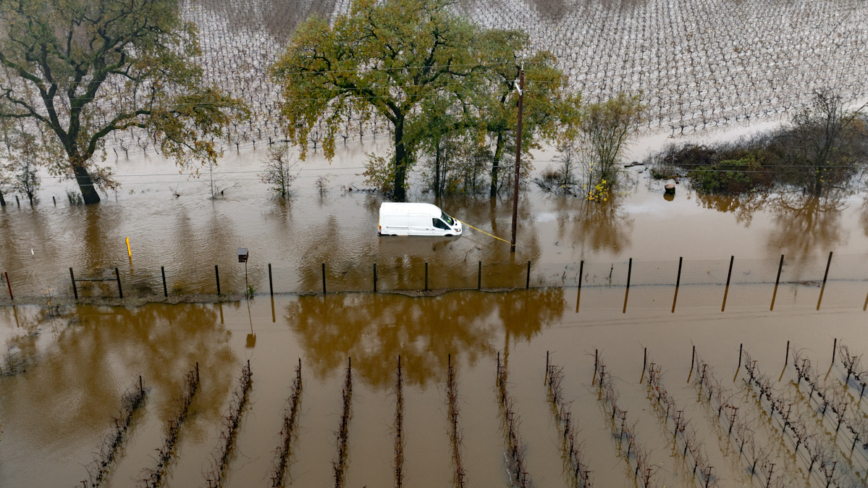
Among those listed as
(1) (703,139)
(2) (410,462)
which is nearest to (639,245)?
(2) (410,462)

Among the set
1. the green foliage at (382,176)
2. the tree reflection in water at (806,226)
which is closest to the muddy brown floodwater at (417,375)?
the tree reflection in water at (806,226)

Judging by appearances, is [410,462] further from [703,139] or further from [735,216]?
[703,139]

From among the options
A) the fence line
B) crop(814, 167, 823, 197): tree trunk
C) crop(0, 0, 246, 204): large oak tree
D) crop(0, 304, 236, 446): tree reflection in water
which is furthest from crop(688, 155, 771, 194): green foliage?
crop(0, 304, 236, 446): tree reflection in water

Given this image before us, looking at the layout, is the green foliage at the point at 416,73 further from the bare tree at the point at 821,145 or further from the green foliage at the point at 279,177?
the bare tree at the point at 821,145

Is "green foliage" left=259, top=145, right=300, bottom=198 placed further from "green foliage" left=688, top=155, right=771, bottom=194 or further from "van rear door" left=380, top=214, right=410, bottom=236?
"green foliage" left=688, top=155, right=771, bottom=194

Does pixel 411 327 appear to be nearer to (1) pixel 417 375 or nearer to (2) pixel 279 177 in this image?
(1) pixel 417 375
